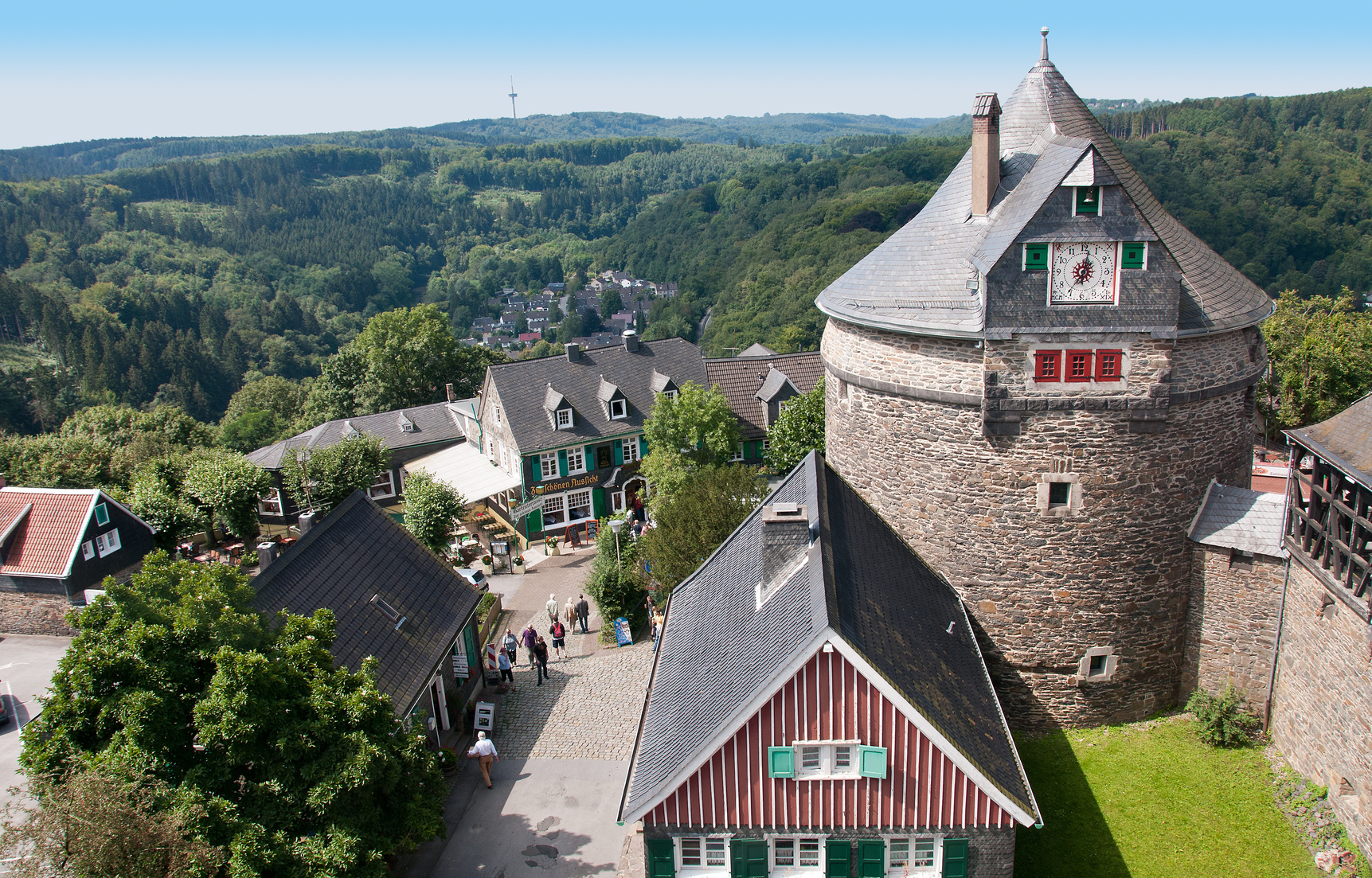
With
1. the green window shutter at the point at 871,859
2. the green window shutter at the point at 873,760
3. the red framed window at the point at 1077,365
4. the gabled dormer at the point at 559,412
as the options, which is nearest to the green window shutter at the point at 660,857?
the green window shutter at the point at 871,859

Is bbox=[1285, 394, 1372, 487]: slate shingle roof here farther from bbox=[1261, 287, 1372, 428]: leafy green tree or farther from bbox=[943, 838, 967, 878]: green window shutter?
bbox=[1261, 287, 1372, 428]: leafy green tree

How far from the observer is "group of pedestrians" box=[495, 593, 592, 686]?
23.2 metres

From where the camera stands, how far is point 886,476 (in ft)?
67.5

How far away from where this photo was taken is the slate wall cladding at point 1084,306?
1684 centimetres

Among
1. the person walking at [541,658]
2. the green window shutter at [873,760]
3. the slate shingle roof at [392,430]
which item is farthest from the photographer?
the slate shingle roof at [392,430]

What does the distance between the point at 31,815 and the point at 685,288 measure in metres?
129

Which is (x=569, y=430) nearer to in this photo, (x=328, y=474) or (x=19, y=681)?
(x=328, y=474)

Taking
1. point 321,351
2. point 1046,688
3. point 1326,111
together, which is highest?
point 1326,111

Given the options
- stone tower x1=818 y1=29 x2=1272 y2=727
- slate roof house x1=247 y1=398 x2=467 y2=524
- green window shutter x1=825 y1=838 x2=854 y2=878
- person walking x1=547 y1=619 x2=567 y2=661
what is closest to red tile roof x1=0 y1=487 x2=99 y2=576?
slate roof house x1=247 y1=398 x2=467 y2=524

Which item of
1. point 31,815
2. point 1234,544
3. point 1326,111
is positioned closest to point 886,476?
point 1234,544

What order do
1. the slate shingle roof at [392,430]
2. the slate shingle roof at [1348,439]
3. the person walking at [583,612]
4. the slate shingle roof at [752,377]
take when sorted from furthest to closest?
the slate shingle roof at [392,430] < the slate shingle roof at [752,377] < the person walking at [583,612] < the slate shingle roof at [1348,439]

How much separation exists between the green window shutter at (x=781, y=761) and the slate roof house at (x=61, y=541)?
25027 millimetres

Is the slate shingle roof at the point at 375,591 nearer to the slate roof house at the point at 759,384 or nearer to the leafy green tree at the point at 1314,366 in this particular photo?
the slate roof house at the point at 759,384

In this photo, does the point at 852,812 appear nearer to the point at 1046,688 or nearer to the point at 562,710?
the point at 1046,688
